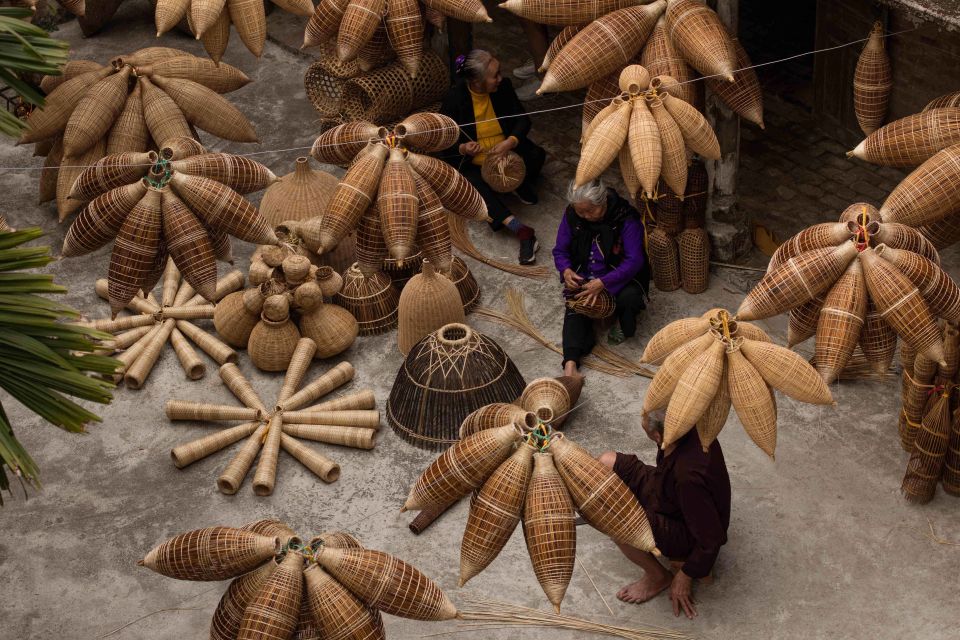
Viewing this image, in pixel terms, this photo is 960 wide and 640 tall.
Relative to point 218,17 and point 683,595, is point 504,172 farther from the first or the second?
point 683,595

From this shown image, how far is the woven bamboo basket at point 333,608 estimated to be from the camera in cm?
A: 504

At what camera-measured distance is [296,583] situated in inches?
199

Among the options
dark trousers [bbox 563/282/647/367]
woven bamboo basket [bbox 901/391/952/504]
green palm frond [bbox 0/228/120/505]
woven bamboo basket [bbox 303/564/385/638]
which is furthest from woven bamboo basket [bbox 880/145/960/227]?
green palm frond [bbox 0/228/120/505]

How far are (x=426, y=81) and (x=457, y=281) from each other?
5.93 feet

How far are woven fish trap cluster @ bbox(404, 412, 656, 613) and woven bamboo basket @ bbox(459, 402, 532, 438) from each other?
0.02m

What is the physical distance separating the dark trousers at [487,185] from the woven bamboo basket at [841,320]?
3643 mm

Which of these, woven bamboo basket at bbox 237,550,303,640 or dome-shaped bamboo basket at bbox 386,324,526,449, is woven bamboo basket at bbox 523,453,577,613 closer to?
woven bamboo basket at bbox 237,550,303,640

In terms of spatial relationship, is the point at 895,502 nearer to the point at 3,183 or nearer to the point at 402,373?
the point at 402,373

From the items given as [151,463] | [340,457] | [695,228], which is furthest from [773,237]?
[151,463]

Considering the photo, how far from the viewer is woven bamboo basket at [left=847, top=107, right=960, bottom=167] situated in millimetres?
5883

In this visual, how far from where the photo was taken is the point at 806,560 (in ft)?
22.1

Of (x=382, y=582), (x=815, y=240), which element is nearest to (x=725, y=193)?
(x=815, y=240)

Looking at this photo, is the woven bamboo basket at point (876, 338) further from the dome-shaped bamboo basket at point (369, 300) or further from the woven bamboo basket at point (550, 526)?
the dome-shaped bamboo basket at point (369, 300)

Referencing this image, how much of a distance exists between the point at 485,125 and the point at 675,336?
362cm
